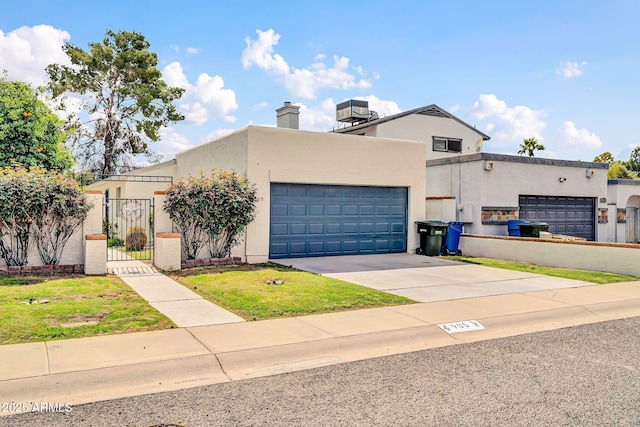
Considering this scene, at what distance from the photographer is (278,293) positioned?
959 cm

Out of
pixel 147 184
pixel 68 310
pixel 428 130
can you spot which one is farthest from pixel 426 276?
pixel 428 130

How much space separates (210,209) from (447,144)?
21.6 m

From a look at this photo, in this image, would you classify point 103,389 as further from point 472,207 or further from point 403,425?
point 472,207

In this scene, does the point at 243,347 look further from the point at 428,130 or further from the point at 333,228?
the point at 428,130

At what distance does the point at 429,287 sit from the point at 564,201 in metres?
12.9

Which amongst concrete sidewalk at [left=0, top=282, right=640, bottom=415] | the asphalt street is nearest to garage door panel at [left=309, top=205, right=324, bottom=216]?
concrete sidewalk at [left=0, top=282, right=640, bottom=415]

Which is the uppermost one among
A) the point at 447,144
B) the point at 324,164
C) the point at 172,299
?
the point at 447,144

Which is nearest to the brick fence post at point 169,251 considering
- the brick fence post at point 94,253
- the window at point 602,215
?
the brick fence post at point 94,253

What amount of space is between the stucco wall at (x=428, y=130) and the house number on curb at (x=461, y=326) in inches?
853

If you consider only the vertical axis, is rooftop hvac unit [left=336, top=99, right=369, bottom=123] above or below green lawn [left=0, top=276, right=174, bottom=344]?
above

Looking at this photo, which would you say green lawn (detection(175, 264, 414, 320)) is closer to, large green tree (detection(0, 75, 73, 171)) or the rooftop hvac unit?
large green tree (detection(0, 75, 73, 171))

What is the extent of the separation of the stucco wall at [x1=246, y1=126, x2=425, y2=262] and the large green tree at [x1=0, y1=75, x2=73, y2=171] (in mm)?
13275

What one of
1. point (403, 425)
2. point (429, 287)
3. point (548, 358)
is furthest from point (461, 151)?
point (403, 425)

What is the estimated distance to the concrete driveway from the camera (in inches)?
404
